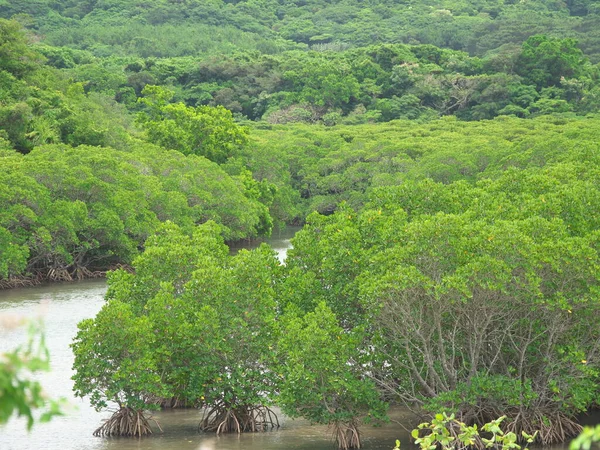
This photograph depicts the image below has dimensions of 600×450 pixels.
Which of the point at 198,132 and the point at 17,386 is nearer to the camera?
the point at 17,386

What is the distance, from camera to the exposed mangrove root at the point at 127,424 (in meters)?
22.1

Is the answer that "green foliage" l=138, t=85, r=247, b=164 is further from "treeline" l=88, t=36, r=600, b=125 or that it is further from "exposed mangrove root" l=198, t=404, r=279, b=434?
"exposed mangrove root" l=198, t=404, r=279, b=434

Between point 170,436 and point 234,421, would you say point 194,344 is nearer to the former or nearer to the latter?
point 234,421

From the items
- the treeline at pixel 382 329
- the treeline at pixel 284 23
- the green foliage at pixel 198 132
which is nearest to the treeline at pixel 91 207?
the green foliage at pixel 198 132

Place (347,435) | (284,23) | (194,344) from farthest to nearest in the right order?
(284,23), (194,344), (347,435)

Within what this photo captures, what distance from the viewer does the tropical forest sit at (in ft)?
67.4

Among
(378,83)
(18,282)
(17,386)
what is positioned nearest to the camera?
(17,386)

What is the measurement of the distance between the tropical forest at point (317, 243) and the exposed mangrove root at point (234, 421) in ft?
0.21

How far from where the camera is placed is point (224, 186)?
5828 centimetres

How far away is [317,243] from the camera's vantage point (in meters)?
24.1

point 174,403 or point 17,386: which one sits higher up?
point 17,386

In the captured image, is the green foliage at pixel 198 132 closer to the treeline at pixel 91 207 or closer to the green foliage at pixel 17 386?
the treeline at pixel 91 207

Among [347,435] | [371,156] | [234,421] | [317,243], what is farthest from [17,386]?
[371,156]

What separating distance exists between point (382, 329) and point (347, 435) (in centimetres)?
231
